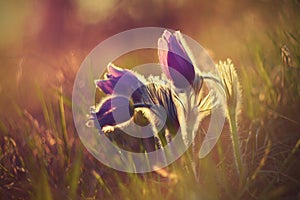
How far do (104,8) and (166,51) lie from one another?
213cm

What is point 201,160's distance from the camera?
1.48 meters

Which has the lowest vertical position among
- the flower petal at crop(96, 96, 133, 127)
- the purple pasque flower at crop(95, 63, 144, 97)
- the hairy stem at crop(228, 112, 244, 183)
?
the hairy stem at crop(228, 112, 244, 183)

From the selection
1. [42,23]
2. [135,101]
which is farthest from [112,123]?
[42,23]

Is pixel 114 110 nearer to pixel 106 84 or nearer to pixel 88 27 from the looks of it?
pixel 106 84

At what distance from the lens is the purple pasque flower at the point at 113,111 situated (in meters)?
1.37

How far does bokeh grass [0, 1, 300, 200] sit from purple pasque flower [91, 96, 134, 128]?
0.61 ft

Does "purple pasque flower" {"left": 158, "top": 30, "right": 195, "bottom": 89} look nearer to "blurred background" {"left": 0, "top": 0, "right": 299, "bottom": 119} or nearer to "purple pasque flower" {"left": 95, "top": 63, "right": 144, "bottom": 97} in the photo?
"purple pasque flower" {"left": 95, "top": 63, "right": 144, "bottom": 97}

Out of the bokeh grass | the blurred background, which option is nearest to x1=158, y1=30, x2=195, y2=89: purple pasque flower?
the bokeh grass

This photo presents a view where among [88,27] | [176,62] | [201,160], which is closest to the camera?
[176,62]

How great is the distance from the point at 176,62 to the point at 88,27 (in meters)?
2.08

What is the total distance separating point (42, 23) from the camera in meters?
3.30

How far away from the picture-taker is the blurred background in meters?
2.41

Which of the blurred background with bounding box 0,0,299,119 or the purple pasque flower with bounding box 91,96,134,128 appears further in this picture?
the blurred background with bounding box 0,0,299,119

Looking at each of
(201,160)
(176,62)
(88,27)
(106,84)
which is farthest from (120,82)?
(88,27)
